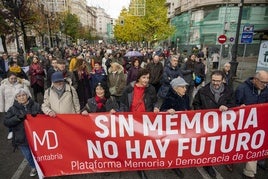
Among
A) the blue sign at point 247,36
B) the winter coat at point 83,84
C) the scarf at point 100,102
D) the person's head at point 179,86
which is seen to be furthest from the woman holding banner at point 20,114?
the blue sign at point 247,36

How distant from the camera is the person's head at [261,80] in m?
3.94

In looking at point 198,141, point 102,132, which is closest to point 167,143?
point 198,141

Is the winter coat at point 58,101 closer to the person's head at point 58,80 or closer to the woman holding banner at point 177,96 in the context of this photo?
the person's head at point 58,80

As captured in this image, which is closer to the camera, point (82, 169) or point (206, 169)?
point (82, 169)

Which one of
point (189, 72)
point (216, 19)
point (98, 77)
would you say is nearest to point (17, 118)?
point (98, 77)

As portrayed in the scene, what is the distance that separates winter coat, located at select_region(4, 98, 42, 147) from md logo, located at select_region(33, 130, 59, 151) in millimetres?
242

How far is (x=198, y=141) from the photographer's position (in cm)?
390

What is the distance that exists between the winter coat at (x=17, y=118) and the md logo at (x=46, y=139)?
0.79 feet

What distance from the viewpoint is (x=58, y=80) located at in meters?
4.05

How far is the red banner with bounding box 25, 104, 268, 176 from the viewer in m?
3.81

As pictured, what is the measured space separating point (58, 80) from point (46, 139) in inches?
37.1

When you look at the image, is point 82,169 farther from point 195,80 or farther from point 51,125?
point 195,80

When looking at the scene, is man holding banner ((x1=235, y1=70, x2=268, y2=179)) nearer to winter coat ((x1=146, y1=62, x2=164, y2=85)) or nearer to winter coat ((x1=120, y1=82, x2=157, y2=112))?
winter coat ((x1=120, y1=82, x2=157, y2=112))

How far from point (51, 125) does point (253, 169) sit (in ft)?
11.0
